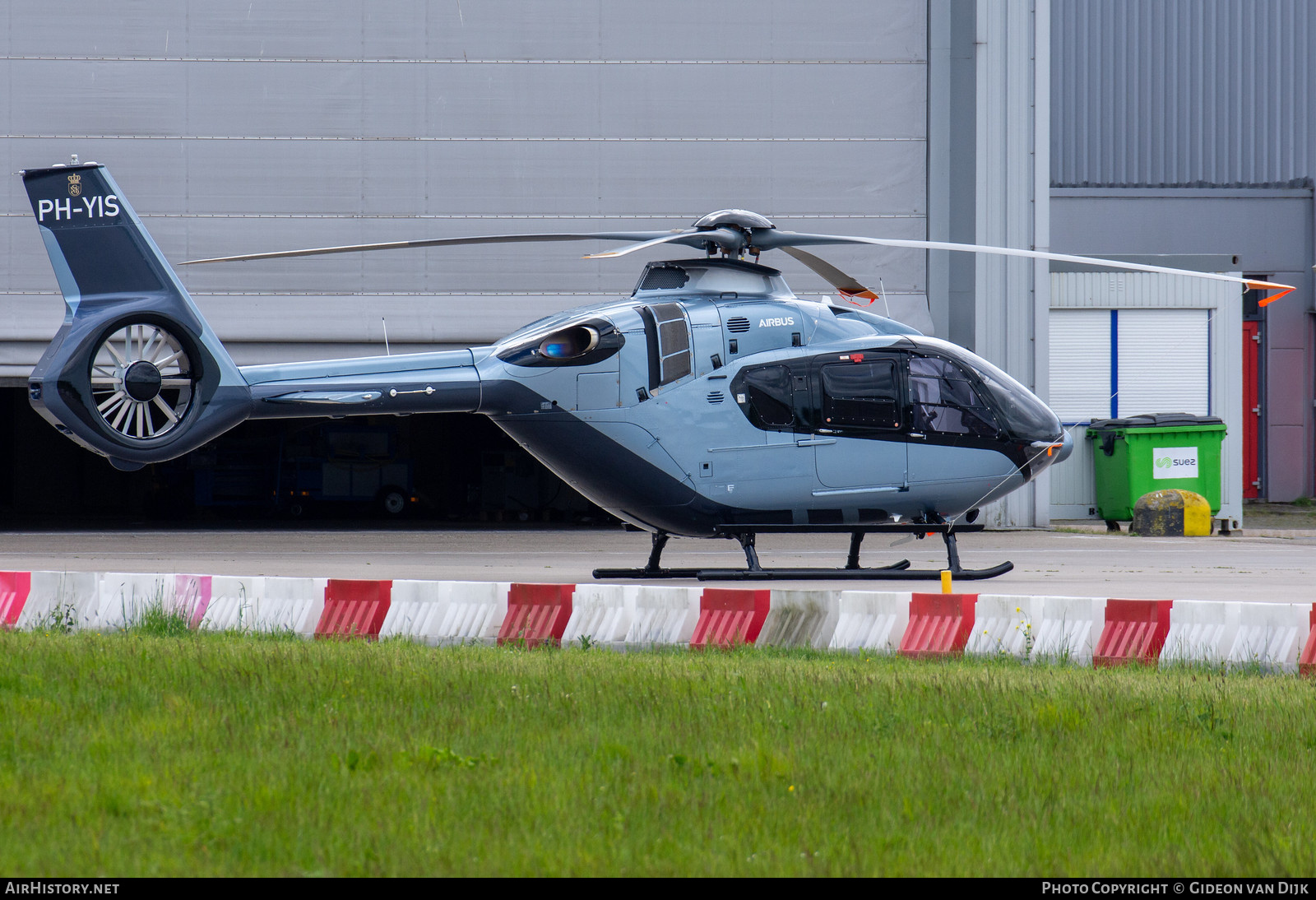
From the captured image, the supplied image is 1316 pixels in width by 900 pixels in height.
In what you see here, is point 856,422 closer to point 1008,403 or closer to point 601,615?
point 1008,403

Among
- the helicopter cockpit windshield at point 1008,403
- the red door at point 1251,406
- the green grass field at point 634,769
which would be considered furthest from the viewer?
the red door at point 1251,406

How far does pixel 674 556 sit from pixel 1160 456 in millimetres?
9570

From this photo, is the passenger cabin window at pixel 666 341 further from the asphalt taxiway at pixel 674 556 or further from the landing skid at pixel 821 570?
the asphalt taxiway at pixel 674 556

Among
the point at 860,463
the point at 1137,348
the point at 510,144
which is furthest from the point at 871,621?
the point at 1137,348

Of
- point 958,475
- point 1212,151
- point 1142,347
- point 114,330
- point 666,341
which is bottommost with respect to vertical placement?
point 958,475

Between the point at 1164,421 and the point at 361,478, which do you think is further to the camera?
the point at 361,478

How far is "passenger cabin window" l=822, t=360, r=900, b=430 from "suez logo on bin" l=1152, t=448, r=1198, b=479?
11.0m

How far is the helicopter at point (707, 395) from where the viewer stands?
10352mm

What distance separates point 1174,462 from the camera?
20.3 metres

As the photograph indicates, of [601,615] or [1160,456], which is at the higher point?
[1160,456]

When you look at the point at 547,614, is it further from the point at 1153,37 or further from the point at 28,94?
the point at 1153,37

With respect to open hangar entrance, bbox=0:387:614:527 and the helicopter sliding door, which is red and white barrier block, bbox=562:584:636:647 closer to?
the helicopter sliding door

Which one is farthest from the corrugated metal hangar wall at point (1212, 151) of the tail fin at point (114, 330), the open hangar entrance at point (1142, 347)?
the tail fin at point (114, 330)

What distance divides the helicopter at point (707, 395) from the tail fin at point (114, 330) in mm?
23
